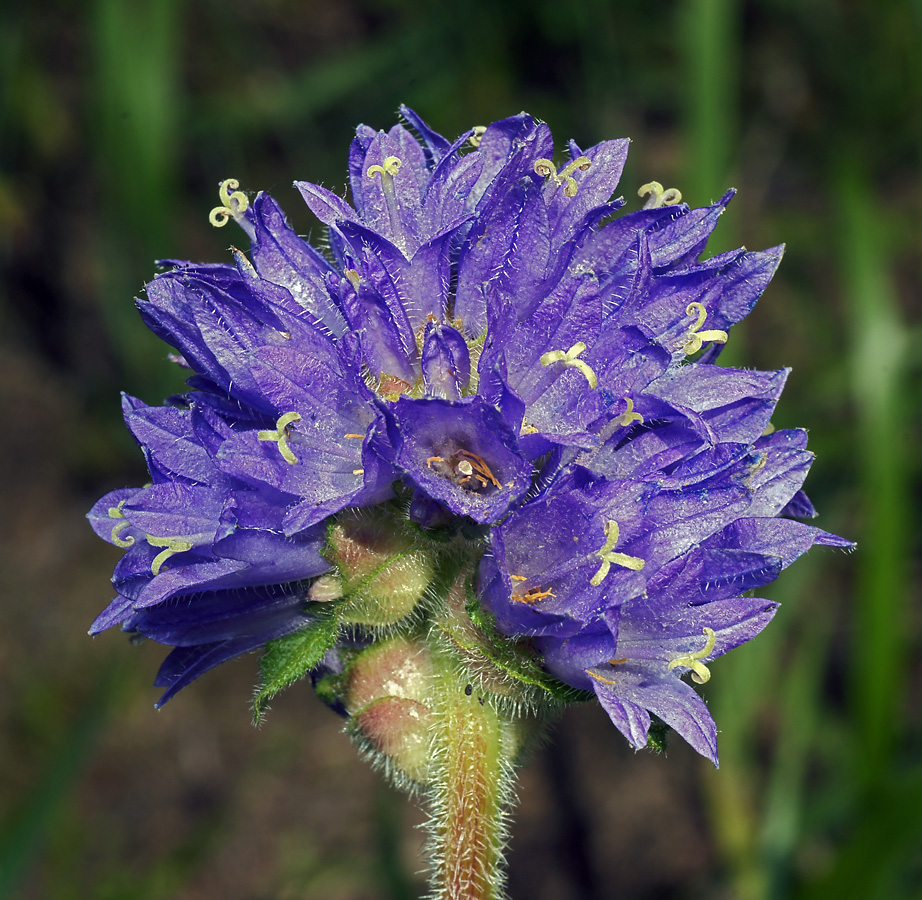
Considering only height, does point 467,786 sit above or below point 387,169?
below

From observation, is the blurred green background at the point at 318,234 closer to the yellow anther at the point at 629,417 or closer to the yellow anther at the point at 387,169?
the yellow anther at the point at 629,417

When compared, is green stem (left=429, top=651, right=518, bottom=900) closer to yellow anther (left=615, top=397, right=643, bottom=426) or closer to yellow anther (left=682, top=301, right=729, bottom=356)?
yellow anther (left=615, top=397, right=643, bottom=426)

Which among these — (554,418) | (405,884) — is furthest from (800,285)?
(554,418)

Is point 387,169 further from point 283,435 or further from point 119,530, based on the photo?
point 119,530

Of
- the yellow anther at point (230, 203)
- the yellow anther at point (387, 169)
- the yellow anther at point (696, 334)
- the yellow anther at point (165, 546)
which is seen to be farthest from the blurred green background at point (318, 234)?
the yellow anther at point (387, 169)

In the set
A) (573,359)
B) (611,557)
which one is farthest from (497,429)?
(611,557)

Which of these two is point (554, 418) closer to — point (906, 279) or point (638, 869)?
point (638, 869)

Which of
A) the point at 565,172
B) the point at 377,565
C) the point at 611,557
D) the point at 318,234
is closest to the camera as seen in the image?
the point at 611,557
